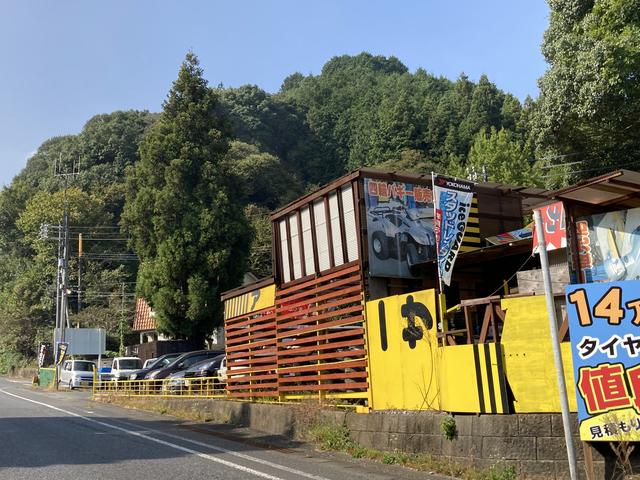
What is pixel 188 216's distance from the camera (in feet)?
102

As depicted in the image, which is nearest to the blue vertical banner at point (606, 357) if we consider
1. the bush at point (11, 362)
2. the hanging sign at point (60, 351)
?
the hanging sign at point (60, 351)

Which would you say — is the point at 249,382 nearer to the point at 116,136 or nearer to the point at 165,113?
the point at 165,113

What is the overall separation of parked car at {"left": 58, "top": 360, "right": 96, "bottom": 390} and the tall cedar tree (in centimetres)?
588

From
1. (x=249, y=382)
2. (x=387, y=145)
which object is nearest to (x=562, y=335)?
(x=249, y=382)

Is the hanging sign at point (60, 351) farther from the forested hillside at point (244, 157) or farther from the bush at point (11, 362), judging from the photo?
the bush at point (11, 362)

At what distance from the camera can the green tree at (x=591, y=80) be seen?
16188 mm

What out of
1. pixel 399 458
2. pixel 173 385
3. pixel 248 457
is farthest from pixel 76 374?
pixel 399 458

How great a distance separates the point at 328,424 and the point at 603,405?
568 cm

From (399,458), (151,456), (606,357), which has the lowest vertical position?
(399,458)

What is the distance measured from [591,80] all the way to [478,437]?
12.0 m

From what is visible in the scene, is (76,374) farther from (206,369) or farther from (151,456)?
(151,456)

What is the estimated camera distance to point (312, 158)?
74938 millimetres

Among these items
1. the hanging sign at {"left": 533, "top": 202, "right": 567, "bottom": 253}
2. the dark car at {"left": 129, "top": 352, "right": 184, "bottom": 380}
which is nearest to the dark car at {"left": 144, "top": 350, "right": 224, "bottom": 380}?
the dark car at {"left": 129, "top": 352, "right": 184, "bottom": 380}

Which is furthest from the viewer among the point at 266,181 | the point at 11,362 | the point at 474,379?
the point at 266,181
